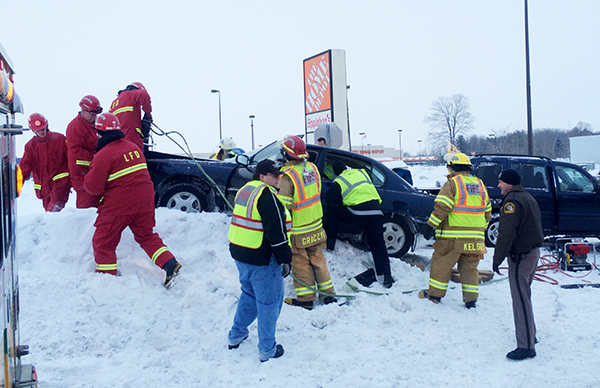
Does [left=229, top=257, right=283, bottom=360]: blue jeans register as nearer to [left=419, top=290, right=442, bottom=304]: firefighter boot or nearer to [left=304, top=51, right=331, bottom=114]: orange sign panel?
[left=419, top=290, right=442, bottom=304]: firefighter boot

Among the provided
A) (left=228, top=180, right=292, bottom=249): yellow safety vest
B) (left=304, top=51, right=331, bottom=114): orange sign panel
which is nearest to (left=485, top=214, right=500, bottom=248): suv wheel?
(left=304, top=51, right=331, bottom=114): orange sign panel

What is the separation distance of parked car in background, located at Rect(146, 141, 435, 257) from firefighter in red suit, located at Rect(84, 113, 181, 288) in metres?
1.67

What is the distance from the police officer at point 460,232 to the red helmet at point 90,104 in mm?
4357

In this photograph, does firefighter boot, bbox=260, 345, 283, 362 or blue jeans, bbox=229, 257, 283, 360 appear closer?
blue jeans, bbox=229, 257, 283, 360

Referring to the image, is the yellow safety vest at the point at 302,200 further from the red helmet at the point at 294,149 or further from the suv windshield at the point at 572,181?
the suv windshield at the point at 572,181

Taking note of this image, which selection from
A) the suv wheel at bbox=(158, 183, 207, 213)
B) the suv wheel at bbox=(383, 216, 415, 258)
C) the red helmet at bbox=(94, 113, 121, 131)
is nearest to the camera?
the red helmet at bbox=(94, 113, 121, 131)

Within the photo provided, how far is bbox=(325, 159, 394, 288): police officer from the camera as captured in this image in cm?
562

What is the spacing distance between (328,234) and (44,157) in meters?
4.03

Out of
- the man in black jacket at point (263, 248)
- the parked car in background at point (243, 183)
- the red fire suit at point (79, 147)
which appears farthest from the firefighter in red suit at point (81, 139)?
the man in black jacket at point (263, 248)

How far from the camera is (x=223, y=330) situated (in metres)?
4.37

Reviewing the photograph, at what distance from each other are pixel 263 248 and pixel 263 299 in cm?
44

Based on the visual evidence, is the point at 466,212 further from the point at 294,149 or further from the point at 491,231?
the point at 491,231

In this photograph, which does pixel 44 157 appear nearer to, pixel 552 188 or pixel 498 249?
pixel 498 249

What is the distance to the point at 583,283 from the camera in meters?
6.46
